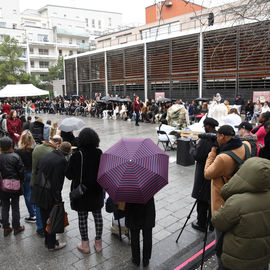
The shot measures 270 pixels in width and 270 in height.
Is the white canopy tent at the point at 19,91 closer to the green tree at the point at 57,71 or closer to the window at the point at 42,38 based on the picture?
the green tree at the point at 57,71

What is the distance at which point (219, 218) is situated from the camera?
2422 millimetres

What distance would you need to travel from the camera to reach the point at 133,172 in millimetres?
2869

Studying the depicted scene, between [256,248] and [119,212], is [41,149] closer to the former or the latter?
[119,212]

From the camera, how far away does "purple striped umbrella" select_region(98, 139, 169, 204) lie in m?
2.86

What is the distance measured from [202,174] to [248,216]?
168 cm

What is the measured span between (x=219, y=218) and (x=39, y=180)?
2384mm

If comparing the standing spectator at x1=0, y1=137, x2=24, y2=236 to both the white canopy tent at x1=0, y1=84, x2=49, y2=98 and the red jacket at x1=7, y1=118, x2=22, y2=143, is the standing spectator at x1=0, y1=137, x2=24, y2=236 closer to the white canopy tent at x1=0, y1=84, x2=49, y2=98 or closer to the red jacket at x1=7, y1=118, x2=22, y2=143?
the red jacket at x1=7, y1=118, x2=22, y2=143

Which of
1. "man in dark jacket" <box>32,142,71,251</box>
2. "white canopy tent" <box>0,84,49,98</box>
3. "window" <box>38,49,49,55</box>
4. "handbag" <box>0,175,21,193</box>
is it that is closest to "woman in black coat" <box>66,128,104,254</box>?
"man in dark jacket" <box>32,142,71,251</box>

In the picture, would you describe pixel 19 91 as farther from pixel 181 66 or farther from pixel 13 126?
pixel 181 66

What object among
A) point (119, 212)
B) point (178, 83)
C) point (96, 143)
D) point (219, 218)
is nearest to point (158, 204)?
point (119, 212)

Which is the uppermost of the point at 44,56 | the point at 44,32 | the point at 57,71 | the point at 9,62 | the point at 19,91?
the point at 44,32

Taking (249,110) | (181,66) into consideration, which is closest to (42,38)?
(181,66)

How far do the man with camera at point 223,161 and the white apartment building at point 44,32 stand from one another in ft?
143

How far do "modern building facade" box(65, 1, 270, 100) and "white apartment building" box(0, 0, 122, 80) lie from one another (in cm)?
1842
